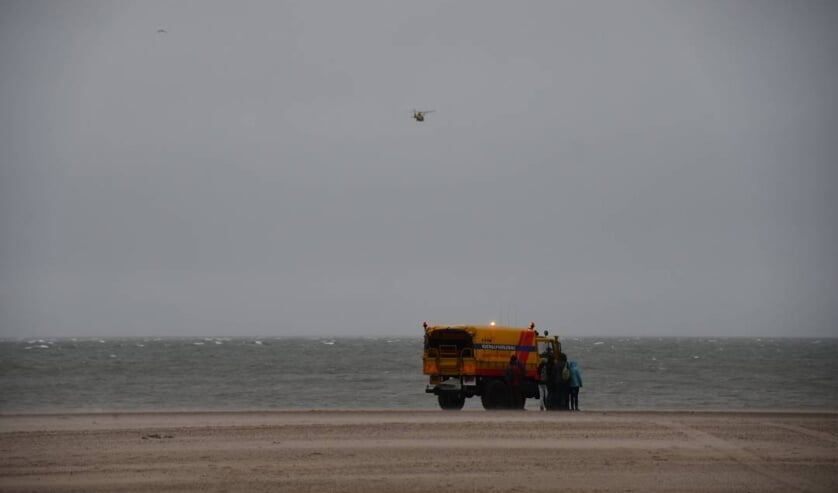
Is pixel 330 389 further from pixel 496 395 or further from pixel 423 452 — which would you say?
pixel 423 452

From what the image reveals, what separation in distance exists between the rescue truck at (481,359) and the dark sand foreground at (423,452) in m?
2.33

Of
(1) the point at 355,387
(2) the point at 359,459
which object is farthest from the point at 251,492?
(1) the point at 355,387

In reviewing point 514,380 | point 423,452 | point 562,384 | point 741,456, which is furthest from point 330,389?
point 741,456

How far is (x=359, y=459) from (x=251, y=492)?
3.29m

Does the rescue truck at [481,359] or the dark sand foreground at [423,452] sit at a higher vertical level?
the rescue truck at [481,359]

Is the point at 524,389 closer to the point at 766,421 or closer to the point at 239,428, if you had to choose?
the point at 766,421

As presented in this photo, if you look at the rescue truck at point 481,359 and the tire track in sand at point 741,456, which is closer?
the tire track in sand at point 741,456

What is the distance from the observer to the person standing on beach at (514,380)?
28.0m

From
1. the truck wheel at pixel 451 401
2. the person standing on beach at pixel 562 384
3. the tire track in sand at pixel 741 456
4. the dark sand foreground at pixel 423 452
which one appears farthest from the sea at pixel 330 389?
the tire track in sand at pixel 741 456

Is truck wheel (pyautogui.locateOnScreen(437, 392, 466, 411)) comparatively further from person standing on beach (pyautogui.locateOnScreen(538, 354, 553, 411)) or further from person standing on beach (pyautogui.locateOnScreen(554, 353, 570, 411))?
person standing on beach (pyautogui.locateOnScreen(554, 353, 570, 411))

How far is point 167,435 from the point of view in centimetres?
2173

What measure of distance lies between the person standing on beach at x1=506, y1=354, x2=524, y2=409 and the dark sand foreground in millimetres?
2066

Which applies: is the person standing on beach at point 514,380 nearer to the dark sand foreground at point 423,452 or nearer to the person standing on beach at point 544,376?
the person standing on beach at point 544,376

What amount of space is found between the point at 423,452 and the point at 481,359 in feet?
30.2
